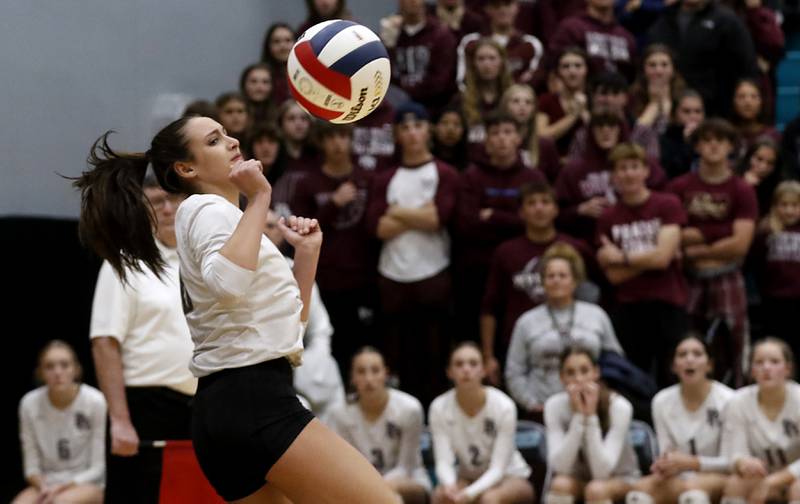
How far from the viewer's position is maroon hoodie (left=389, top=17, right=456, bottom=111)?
9852 millimetres

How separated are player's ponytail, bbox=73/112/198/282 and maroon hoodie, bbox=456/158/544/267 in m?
4.53

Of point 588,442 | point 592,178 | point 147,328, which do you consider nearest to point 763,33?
point 592,178

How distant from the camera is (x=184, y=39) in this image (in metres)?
9.62

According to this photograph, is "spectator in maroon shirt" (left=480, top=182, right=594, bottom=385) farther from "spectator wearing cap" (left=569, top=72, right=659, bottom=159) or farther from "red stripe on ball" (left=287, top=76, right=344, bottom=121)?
"red stripe on ball" (left=287, top=76, right=344, bottom=121)

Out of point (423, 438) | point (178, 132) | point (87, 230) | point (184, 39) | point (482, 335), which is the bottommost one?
point (423, 438)

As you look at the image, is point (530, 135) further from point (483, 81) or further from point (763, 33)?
point (763, 33)

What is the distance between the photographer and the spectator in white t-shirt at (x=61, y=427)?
7668mm

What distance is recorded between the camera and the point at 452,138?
9.16 metres

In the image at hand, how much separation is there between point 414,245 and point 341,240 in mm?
491

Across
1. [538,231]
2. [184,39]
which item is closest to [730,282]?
[538,231]

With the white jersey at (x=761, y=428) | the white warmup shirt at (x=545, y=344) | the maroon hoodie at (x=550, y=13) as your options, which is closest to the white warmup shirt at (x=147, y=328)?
the white warmup shirt at (x=545, y=344)

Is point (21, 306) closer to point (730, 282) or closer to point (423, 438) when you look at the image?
point (423, 438)

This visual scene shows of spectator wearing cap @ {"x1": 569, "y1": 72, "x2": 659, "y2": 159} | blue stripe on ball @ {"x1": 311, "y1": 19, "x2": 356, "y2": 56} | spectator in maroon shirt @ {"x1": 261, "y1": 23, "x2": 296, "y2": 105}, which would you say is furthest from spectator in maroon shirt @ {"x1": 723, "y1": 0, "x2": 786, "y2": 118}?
blue stripe on ball @ {"x1": 311, "y1": 19, "x2": 356, "y2": 56}

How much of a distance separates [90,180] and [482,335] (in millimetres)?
4638
